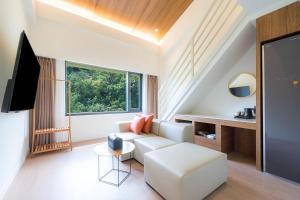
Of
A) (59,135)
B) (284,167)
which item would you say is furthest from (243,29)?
(59,135)

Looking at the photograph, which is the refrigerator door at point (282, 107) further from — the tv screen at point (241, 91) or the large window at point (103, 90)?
the large window at point (103, 90)

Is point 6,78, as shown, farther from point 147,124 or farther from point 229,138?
point 229,138

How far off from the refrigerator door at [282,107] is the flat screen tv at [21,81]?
3.07m

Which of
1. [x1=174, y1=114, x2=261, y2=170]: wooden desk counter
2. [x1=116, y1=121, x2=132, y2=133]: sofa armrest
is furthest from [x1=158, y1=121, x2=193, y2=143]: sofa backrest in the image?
Answer: [x1=116, y1=121, x2=132, y2=133]: sofa armrest

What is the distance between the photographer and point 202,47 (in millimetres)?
3822

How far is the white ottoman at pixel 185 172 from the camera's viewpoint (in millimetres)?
1449

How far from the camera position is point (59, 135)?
343cm

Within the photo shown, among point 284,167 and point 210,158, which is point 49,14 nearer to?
point 210,158

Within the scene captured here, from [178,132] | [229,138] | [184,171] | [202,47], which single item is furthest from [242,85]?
[184,171]

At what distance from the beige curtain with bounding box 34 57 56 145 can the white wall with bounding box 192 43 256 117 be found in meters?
3.54

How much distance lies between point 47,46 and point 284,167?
181 inches

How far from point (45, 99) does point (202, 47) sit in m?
3.87

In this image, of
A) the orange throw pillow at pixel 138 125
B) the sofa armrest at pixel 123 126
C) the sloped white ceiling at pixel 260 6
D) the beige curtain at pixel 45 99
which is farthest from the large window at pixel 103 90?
the sloped white ceiling at pixel 260 6

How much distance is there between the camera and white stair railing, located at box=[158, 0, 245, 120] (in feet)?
9.92
